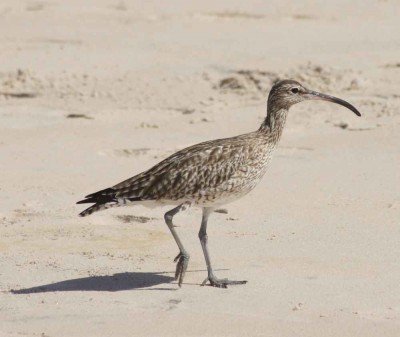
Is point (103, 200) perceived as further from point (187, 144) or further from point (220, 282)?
point (187, 144)

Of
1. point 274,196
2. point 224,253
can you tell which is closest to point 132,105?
point 274,196

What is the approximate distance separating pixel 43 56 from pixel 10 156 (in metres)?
4.90

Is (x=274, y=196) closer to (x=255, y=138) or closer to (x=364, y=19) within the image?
(x=255, y=138)

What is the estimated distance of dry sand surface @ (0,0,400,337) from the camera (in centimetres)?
982

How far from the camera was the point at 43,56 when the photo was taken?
1970cm

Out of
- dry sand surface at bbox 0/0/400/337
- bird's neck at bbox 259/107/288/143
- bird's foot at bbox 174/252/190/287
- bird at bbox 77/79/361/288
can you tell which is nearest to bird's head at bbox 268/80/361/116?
bird's neck at bbox 259/107/288/143

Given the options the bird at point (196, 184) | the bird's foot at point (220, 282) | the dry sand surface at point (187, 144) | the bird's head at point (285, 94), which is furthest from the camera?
the bird's head at point (285, 94)

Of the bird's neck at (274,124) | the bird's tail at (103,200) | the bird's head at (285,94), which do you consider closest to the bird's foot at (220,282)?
the bird's tail at (103,200)

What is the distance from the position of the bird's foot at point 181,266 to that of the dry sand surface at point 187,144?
4.2 inches

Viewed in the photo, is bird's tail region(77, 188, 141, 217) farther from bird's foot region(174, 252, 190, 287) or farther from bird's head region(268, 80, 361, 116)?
bird's head region(268, 80, 361, 116)

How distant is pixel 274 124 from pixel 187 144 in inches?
181

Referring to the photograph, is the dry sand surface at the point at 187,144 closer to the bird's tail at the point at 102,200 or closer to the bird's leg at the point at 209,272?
the bird's leg at the point at 209,272

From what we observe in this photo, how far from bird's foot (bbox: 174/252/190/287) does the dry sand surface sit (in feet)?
0.35

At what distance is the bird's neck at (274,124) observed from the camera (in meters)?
11.1
